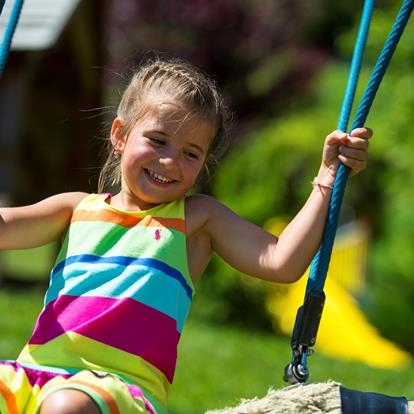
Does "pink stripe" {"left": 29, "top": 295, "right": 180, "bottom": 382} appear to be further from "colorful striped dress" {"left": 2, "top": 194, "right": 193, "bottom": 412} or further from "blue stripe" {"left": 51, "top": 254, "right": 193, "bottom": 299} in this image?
"blue stripe" {"left": 51, "top": 254, "right": 193, "bottom": 299}

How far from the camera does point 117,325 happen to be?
2.38m

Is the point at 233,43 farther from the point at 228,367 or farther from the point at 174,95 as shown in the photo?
the point at 174,95

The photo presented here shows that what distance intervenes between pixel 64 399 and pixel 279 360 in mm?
5319

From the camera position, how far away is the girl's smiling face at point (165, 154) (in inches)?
101

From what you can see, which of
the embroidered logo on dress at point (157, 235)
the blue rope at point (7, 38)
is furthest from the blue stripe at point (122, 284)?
the blue rope at point (7, 38)

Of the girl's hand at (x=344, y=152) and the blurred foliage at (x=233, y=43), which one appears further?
the blurred foliage at (x=233, y=43)

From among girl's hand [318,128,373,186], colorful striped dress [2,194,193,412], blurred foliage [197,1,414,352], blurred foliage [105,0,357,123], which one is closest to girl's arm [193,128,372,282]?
girl's hand [318,128,373,186]

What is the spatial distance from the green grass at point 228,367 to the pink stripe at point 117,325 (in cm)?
269

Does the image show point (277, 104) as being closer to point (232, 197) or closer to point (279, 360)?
point (232, 197)

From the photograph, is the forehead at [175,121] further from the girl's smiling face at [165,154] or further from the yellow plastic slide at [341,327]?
the yellow plastic slide at [341,327]

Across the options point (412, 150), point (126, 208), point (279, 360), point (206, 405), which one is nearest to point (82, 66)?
point (412, 150)

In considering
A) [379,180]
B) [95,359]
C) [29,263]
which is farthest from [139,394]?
[29,263]

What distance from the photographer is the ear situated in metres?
2.72

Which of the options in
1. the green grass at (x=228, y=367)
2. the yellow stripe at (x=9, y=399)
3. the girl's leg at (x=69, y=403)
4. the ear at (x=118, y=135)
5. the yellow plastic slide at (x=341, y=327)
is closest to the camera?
the girl's leg at (x=69, y=403)
